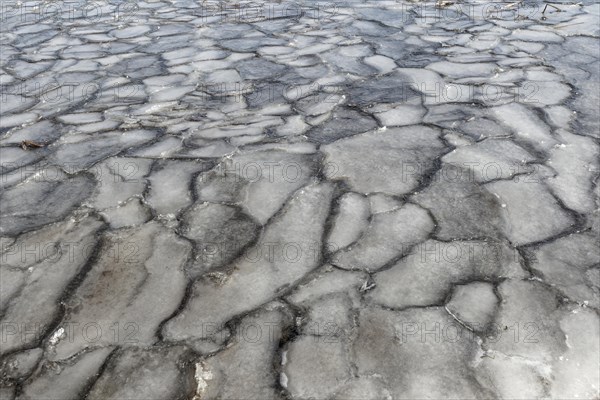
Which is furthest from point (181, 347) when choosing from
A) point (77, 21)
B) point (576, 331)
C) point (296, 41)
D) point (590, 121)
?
point (77, 21)

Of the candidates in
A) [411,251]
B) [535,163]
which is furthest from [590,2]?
[411,251]

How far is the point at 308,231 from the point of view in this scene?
6.73ft

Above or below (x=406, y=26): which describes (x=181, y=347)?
below

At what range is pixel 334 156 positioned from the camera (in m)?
2.47

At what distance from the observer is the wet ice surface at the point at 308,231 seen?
5.17 ft

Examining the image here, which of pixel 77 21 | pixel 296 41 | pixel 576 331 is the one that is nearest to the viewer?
pixel 576 331

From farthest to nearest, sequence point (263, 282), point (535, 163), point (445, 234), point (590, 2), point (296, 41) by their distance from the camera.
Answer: point (590, 2), point (296, 41), point (535, 163), point (445, 234), point (263, 282)

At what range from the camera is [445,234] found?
6.61ft

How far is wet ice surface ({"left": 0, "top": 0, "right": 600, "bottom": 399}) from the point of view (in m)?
1.58

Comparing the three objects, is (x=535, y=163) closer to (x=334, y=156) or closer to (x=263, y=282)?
(x=334, y=156)

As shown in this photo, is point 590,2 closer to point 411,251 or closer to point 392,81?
point 392,81

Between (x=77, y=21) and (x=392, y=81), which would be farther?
(x=77, y=21)

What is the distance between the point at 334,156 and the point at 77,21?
3.96 metres

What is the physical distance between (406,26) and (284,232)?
304 cm
